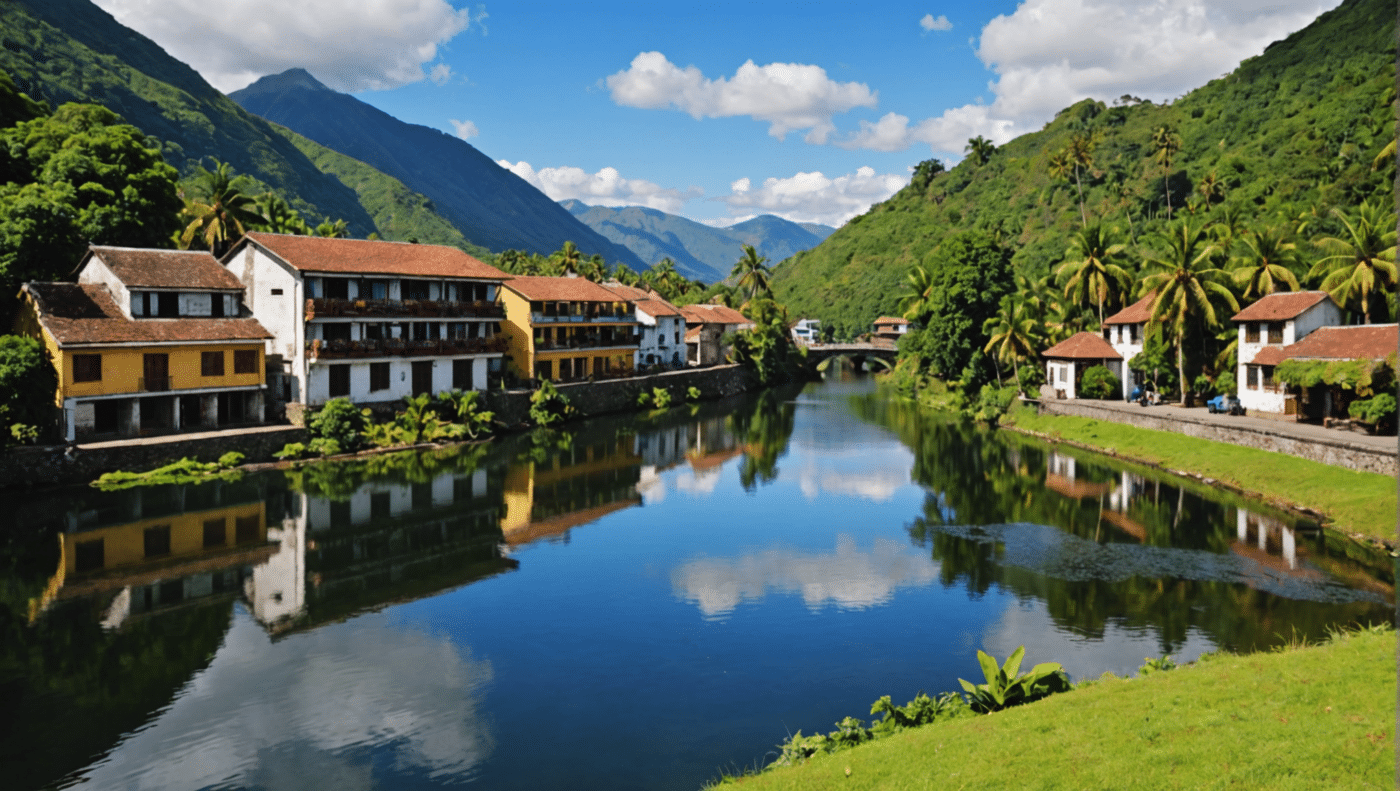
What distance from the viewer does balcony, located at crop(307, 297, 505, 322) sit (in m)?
56.8

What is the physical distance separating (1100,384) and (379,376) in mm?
53756

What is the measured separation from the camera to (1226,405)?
56.2 metres

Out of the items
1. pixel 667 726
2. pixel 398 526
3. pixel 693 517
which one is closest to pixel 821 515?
pixel 693 517

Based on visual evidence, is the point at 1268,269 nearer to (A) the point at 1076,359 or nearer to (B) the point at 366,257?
(A) the point at 1076,359

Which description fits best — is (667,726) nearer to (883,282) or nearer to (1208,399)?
(1208,399)

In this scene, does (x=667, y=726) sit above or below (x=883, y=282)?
below

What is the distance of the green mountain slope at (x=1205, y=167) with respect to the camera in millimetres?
97188

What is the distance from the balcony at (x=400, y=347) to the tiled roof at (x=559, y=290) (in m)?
6.08

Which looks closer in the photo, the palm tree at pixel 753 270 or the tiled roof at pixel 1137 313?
the tiled roof at pixel 1137 313

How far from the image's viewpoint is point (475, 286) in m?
68.7

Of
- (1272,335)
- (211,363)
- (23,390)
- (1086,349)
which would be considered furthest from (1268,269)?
(23,390)

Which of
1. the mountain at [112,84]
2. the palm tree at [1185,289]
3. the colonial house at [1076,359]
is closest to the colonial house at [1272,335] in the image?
the palm tree at [1185,289]

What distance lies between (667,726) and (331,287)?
46451 millimetres

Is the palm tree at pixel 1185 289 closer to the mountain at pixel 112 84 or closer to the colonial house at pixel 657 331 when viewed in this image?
the colonial house at pixel 657 331
